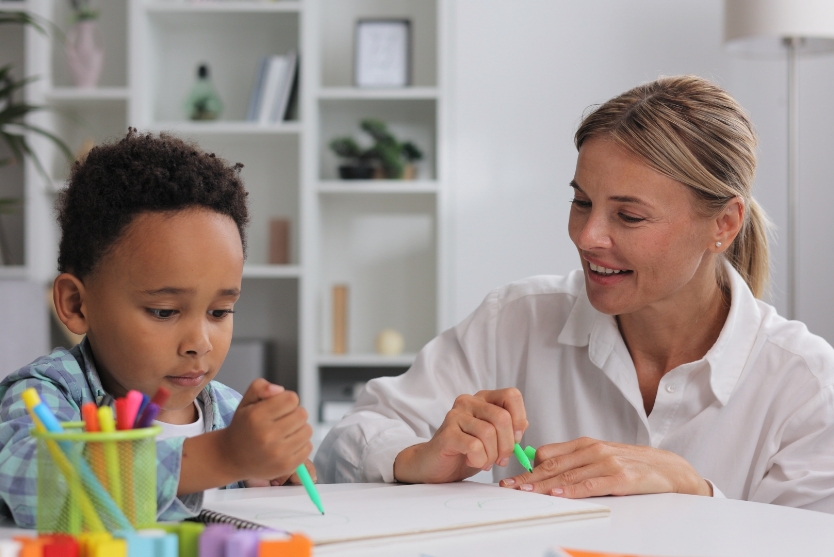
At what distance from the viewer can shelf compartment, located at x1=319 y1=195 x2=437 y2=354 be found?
11.1ft

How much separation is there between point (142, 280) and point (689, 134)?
840mm

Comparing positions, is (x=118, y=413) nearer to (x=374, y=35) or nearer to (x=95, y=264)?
(x=95, y=264)

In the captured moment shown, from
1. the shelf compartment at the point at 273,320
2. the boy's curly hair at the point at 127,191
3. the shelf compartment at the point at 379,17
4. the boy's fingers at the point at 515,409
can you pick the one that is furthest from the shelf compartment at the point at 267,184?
the boy's fingers at the point at 515,409

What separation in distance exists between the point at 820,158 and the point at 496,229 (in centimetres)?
121

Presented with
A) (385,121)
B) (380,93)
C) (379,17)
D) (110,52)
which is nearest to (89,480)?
(380,93)

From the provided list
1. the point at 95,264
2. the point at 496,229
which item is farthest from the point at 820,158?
the point at 95,264

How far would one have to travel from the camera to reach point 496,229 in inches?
127

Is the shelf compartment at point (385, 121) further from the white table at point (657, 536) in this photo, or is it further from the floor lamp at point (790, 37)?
the white table at point (657, 536)

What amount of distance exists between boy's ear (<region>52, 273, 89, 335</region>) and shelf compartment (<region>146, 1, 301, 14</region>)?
91.9 inches

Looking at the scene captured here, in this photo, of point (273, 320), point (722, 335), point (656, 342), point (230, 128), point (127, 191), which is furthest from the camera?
point (273, 320)

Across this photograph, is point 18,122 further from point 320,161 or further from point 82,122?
point 320,161

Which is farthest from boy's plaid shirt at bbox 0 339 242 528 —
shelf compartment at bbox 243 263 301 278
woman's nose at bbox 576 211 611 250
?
shelf compartment at bbox 243 263 301 278

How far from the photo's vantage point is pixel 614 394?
140 cm

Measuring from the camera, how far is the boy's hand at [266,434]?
0.73m
